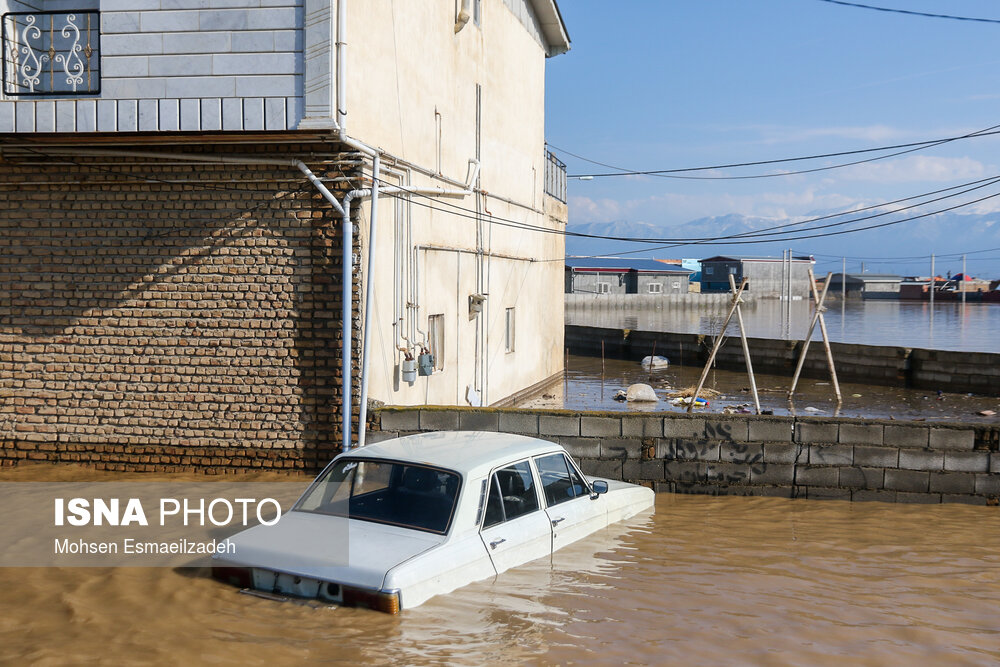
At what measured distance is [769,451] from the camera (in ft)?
32.9

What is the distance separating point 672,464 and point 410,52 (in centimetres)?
677

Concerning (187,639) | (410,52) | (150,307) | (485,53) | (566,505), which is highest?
(485,53)

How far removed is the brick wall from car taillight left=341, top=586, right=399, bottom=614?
537 centimetres

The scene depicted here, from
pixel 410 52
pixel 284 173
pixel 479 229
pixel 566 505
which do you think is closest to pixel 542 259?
pixel 479 229

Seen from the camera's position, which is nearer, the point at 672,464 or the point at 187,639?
the point at 187,639

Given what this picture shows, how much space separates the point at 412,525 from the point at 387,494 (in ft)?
1.26

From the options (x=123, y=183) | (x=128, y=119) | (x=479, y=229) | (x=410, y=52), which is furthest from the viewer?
(x=479, y=229)

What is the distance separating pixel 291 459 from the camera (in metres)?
10.8

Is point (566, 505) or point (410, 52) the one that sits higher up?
point (410, 52)

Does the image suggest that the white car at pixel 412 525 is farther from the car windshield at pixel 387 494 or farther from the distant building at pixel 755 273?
the distant building at pixel 755 273

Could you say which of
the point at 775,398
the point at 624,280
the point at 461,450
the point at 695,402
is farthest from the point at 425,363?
the point at 624,280

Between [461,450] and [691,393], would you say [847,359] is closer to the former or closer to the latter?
[691,393]

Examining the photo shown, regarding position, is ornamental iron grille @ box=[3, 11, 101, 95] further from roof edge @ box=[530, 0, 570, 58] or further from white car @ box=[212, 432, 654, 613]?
roof edge @ box=[530, 0, 570, 58]

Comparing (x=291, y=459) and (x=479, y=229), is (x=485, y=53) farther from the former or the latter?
(x=291, y=459)
